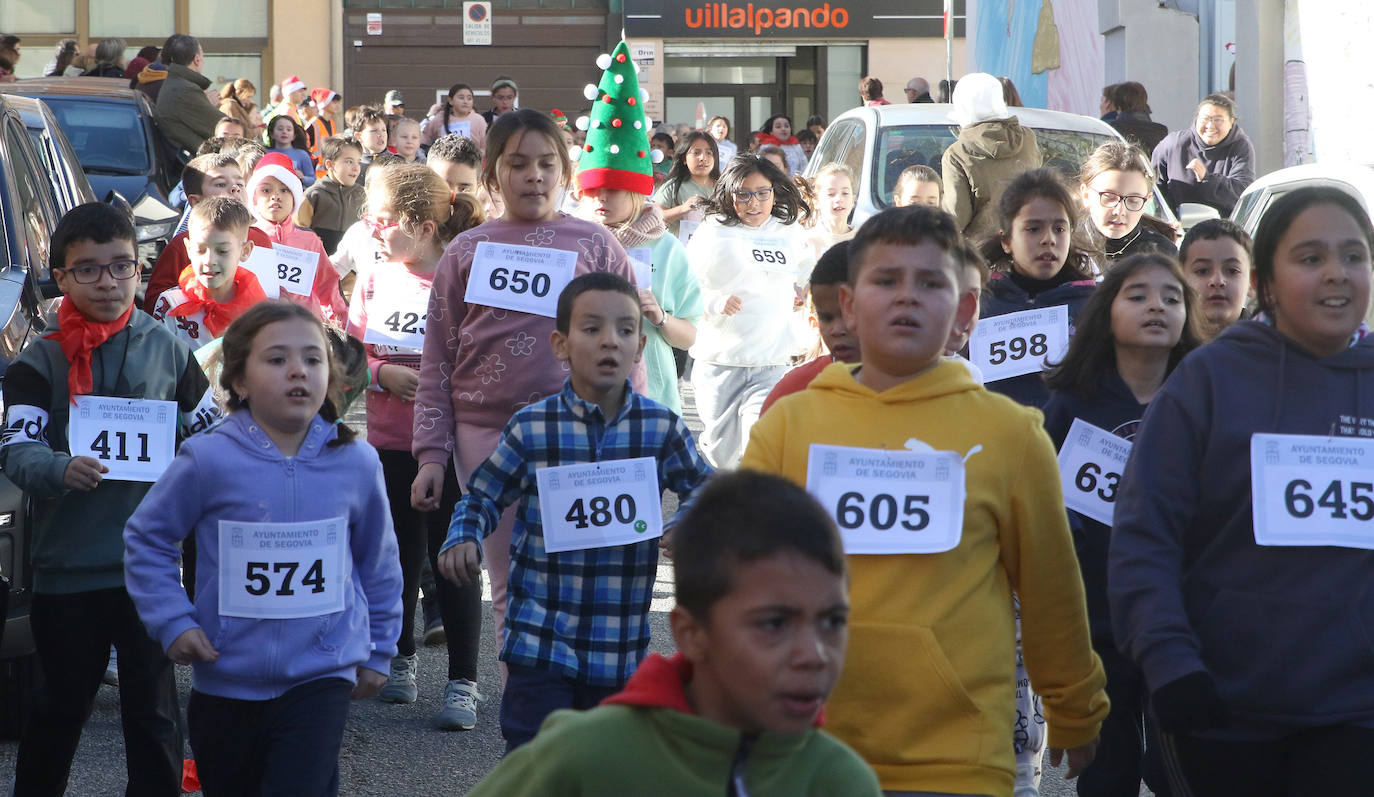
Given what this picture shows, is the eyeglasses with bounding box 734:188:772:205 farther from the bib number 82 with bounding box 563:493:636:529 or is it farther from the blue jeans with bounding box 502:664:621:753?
the blue jeans with bounding box 502:664:621:753

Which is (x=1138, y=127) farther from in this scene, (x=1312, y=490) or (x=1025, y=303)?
(x=1312, y=490)

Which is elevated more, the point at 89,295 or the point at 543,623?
the point at 89,295

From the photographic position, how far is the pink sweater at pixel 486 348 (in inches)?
202

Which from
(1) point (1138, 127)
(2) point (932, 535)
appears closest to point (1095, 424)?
(2) point (932, 535)

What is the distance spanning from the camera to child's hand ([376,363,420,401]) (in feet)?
19.5

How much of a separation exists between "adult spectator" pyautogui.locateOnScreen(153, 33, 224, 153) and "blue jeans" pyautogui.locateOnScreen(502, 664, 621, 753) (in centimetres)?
1093

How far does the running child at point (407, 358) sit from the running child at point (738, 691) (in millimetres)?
3722

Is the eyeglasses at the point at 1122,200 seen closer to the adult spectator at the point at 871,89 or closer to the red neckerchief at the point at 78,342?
the red neckerchief at the point at 78,342

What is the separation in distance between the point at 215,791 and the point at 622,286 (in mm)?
1607

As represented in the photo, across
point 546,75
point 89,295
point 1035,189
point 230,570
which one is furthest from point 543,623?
point 546,75

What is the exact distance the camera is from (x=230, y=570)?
387cm

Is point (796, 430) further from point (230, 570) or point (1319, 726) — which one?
point (230, 570)

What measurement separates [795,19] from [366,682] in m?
28.5

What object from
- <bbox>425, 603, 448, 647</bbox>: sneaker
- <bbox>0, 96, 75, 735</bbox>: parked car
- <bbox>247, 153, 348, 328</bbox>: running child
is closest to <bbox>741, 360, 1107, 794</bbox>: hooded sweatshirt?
<bbox>0, 96, 75, 735</bbox>: parked car
